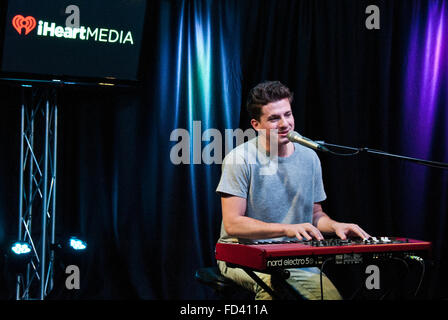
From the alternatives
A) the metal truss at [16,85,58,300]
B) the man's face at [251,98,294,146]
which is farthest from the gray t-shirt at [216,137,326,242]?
the metal truss at [16,85,58,300]

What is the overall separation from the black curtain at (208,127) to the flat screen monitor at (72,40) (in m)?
0.19

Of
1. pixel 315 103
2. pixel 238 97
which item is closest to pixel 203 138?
pixel 238 97

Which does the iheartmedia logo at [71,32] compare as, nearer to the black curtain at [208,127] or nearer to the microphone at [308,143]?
the black curtain at [208,127]

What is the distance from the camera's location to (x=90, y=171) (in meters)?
4.04

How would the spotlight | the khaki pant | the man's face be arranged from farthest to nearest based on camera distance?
1. the spotlight
2. the man's face
3. the khaki pant

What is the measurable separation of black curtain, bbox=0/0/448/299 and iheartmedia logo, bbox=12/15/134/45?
0.67 ft

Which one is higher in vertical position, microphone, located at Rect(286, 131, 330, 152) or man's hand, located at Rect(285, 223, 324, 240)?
microphone, located at Rect(286, 131, 330, 152)

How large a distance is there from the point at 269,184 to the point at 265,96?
0.46 metres

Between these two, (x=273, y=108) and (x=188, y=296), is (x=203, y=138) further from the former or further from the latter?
(x=273, y=108)

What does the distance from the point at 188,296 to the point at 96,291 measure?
2.26 feet

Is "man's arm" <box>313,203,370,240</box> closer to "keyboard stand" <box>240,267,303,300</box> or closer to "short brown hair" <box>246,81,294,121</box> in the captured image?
"keyboard stand" <box>240,267,303,300</box>

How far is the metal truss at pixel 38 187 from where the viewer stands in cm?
371

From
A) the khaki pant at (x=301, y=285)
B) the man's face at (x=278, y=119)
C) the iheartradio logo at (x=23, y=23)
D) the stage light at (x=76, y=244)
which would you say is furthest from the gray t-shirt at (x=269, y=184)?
the iheartradio logo at (x=23, y=23)

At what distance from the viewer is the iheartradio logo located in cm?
347
